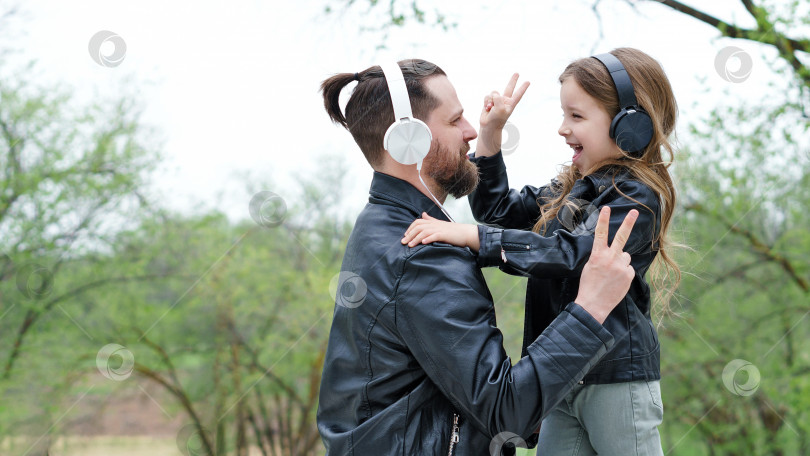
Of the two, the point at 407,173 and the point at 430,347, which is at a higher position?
the point at 407,173

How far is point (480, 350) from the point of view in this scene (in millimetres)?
1341

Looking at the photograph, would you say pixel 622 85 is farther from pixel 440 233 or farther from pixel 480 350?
pixel 480 350

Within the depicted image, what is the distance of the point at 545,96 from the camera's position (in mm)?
2887

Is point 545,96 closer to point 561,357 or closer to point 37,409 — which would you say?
point 561,357

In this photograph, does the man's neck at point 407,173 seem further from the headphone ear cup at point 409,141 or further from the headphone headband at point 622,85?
the headphone headband at point 622,85

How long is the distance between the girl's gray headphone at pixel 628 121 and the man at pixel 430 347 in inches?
10.8

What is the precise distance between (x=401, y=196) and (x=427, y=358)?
40 centimetres

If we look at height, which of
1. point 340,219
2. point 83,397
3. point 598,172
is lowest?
Answer: point 83,397

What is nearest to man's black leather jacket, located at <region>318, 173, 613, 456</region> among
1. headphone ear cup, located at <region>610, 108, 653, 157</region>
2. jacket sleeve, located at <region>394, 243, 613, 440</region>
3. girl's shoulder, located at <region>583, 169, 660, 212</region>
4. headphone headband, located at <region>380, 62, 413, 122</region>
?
jacket sleeve, located at <region>394, 243, 613, 440</region>

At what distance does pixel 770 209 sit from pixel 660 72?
560 centimetres

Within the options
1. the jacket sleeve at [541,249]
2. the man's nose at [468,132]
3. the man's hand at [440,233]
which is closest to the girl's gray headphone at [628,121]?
the jacket sleeve at [541,249]

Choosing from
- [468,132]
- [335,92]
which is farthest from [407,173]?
[335,92]

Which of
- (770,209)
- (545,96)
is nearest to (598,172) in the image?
(545,96)

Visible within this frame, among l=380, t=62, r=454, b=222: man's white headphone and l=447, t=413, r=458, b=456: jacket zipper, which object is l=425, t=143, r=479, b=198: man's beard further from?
l=447, t=413, r=458, b=456: jacket zipper
